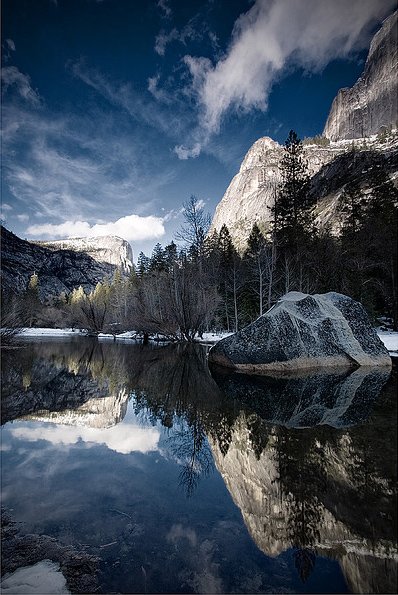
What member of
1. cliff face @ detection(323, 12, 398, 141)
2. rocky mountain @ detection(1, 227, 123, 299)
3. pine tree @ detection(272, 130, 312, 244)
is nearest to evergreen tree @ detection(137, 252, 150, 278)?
pine tree @ detection(272, 130, 312, 244)

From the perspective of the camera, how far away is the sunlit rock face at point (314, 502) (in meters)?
1.99

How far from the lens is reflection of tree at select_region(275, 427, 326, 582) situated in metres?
2.12

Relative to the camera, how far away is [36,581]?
6.10ft

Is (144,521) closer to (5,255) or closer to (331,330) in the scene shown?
(331,330)

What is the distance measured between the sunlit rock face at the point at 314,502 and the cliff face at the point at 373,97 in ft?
514

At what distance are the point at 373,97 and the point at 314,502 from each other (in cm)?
18988

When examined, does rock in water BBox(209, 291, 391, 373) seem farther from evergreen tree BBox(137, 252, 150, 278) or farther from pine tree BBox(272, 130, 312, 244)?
evergreen tree BBox(137, 252, 150, 278)

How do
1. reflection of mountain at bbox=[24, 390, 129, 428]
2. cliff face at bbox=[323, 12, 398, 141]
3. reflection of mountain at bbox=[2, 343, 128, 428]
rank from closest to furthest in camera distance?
1. reflection of mountain at bbox=[24, 390, 129, 428]
2. reflection of mountain at bbox=[2, 343, 128, 428]
3. cliff face at bbox=[323, 12, 398, 141]

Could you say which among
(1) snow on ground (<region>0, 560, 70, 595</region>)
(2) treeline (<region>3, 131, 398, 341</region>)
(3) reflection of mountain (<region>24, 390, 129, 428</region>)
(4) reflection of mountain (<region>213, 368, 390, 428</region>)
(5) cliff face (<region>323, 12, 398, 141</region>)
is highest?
(5) cliff face (<region>323, 12, 398, 141</region>)

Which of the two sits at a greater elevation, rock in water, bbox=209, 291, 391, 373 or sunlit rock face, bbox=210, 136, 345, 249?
sunlit rock face, bbox=210, 136, 345, 249

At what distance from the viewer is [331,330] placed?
1075 centimetres

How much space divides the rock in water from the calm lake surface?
3.79 m

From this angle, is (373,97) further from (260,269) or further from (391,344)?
(391,344)

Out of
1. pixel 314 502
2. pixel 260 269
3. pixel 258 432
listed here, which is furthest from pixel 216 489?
pixel 260 269
